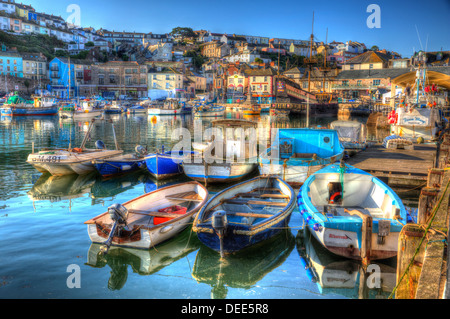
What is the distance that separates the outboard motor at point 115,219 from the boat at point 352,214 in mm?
5061

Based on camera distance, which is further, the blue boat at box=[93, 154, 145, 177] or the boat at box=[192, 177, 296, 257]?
the blue boat at box=[93, 154, 145, 177]

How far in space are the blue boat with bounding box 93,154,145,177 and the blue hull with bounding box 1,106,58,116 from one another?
5302 centimetres

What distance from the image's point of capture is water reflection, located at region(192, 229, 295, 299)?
29.0ft

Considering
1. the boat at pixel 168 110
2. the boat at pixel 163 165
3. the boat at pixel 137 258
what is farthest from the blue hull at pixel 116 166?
the boat at pixel 168 110

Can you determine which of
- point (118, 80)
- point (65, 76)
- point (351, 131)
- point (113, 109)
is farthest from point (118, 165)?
point (65, 76)

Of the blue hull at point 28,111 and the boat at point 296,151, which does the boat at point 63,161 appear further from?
the blue hull at point 28,111

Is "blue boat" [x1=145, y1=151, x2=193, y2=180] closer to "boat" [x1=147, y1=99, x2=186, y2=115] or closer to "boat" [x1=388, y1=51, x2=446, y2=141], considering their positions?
"boat" [x1=388, y1=51, x2=446, y2=141]

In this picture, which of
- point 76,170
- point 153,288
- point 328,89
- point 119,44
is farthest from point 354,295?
point 119,44

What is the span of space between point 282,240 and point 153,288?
4511mm

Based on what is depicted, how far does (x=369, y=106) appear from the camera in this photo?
69875mm

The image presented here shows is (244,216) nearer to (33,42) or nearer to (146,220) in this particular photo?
(146,220)

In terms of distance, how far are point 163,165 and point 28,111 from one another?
5744cm

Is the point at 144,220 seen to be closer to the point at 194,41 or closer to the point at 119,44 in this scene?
the point at 119,44

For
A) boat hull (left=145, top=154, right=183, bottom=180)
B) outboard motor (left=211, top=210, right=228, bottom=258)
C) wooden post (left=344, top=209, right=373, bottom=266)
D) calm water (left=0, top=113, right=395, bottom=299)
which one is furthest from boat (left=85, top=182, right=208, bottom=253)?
boat hull (left=145, top=154, right=183, bottom=180)
